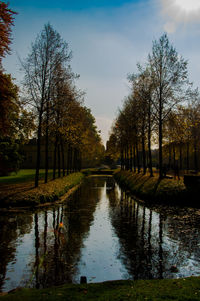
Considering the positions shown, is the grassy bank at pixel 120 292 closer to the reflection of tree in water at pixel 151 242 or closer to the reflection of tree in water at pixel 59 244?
the reflection of tree in water at pixel 59 244

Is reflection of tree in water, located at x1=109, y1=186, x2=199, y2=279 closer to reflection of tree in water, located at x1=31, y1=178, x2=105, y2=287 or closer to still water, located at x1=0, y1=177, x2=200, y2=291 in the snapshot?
still water, located at x1=0, y1=177, x2=200, y2=291

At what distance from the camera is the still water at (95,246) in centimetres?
668

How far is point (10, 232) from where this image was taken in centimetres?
1081

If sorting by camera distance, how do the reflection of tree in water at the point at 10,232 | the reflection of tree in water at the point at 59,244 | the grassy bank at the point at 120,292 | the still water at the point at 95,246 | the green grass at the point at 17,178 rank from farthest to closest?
the green grass at the point at 17,178, the reflection of tree in water at the point at 10,232, the still water at the point at 95,246, the reflection of tree in water at the point at 59,244, the grassy bank at the point at 120,292

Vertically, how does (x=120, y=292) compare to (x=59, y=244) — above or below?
above

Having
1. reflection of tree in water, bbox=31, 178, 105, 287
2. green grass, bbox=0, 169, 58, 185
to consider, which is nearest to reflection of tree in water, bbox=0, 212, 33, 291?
reflection of tree in water, bbox=31, 178, 105, 287

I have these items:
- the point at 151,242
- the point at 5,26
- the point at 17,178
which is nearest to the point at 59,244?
the point at 151,242

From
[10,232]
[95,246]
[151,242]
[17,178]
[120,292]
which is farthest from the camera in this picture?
[17,178]

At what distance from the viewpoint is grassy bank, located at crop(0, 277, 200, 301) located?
15.3ft

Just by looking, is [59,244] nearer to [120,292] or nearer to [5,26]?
[120,292]

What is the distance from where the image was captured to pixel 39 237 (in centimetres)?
1008

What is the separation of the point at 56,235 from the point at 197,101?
→ 1565 inches

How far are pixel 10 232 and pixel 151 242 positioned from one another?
5.99 m

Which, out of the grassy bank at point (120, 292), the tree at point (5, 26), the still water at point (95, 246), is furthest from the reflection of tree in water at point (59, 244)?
the tree at point (5, 26)
